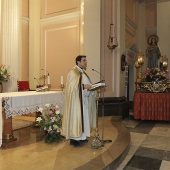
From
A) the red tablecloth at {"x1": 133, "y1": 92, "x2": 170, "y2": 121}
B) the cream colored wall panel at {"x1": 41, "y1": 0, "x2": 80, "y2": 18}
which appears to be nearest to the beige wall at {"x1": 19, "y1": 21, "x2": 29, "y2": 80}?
the cream colored wall panel at {"x1": 41, "y1": 0, "x2": 80, "y2": 18}

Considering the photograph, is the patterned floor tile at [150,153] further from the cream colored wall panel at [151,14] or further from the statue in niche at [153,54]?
the cream colored wall panel at [151,14]

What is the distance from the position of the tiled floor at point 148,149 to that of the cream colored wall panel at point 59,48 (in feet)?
11.7

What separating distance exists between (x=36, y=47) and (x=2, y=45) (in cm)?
157

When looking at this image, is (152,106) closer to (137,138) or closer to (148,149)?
(137,138)

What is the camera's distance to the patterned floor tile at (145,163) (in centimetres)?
324

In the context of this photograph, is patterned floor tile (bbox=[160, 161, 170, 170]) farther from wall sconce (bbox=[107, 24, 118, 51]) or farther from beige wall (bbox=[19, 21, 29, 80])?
beige wall (bbox=[19, 21, 29, 80])

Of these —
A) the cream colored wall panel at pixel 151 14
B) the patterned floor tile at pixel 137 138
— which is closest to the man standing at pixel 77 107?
the patterned floor tile at pixel 137 138

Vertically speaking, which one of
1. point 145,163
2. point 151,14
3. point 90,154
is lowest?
point 145,163

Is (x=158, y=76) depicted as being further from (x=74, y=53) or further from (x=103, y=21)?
(x=74, y=53)

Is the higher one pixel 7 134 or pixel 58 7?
pixel 58 7

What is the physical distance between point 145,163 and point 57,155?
141 centimetres

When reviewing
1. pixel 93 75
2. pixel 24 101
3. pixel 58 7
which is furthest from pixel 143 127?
pixel 58 7

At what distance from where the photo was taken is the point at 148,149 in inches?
161

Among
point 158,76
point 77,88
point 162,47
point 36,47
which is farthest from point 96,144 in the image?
point 162,47
